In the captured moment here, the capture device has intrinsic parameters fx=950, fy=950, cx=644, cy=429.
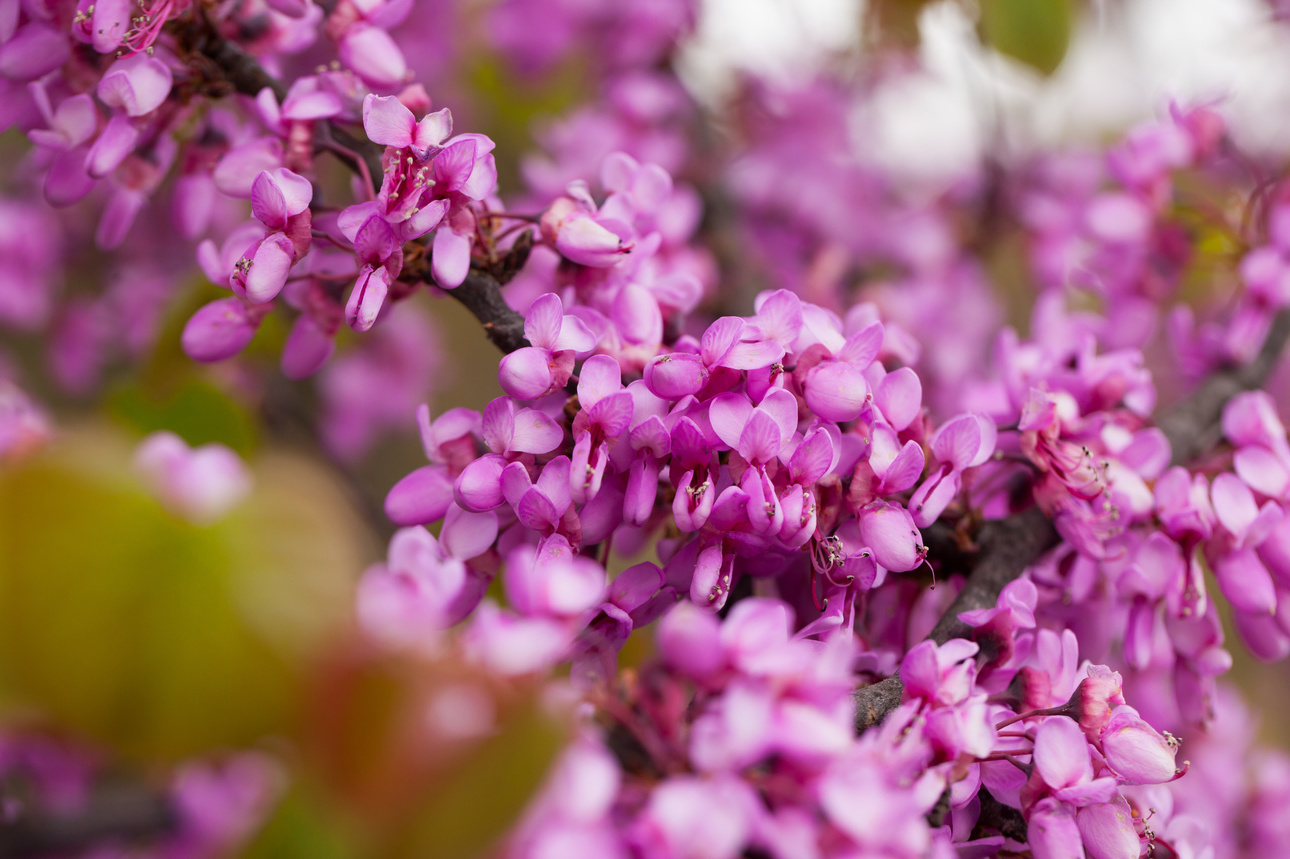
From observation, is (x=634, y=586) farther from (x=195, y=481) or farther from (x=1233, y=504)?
(x=1233, y=504)

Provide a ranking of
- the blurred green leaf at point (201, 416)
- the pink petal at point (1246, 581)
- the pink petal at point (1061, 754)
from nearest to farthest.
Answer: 1. the pink petal at point (1061, 754)
2. the pink petal at point (1246, 581)
3. the blurred green leaf at point (201, 416)

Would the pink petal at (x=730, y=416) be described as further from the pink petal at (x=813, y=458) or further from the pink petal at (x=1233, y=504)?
the pink petal at (x=1233, y=504)

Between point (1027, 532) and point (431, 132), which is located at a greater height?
→ point (431, 132)

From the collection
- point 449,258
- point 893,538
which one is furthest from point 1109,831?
point 449,258

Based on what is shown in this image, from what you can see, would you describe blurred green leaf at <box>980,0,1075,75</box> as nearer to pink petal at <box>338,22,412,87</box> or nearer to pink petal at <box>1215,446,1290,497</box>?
pink petal at <box>1215,446,1290,497</box>

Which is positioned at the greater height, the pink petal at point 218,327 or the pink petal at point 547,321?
the pink petal at point 547,321

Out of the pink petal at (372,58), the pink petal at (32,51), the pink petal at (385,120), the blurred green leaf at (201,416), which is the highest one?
the pink petal at (385,120)

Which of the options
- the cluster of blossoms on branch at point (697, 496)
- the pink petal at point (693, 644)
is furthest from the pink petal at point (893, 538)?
the pink petal at point (693, 644)
